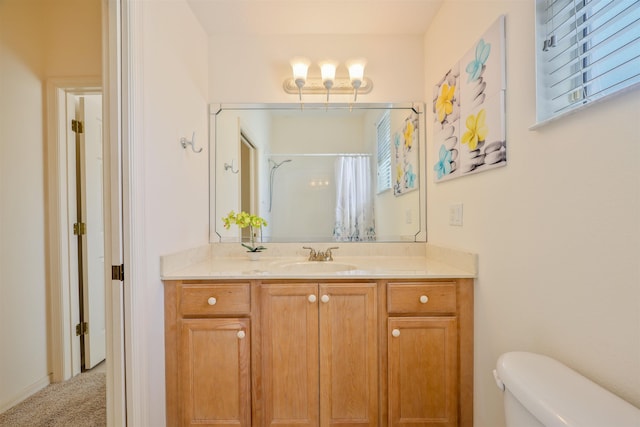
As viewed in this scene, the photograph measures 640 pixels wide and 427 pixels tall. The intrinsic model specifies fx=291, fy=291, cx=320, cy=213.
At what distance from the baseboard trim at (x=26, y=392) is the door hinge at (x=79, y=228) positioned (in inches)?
38.7

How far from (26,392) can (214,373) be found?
145 centimetres

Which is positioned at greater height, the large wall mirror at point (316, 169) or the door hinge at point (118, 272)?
the large wall mirror at point (316, 169)

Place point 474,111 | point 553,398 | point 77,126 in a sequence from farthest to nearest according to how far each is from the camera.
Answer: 1. point 77,126
2. point 474,111
3. point 553,398

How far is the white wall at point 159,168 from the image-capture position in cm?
128

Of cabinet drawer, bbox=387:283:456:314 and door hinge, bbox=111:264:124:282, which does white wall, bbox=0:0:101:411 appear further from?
cabinet drawer, bbox=387:283:456:314

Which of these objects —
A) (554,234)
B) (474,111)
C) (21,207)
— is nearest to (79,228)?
(21,207)

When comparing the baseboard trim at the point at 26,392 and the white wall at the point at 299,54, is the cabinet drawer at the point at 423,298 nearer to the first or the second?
the white wall at the point at 299,54

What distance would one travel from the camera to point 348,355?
57.2 inches

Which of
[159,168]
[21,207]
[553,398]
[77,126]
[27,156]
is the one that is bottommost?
[553,398]

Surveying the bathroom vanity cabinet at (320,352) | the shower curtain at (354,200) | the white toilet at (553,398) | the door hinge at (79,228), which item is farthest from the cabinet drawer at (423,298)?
the door hinge at (79,228)

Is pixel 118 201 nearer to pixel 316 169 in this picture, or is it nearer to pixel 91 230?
pixel 316 169

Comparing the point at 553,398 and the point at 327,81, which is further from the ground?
the point at 327,81

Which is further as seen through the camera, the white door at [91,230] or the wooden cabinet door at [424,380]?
the white door at [91,230]

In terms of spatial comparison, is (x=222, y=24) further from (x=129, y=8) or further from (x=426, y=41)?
(x=426, y=41)
